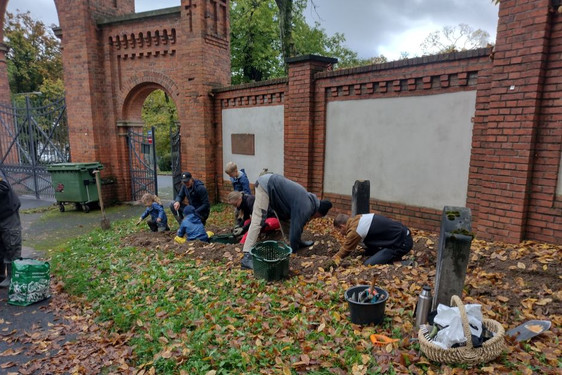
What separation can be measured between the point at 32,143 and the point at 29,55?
19788 mm

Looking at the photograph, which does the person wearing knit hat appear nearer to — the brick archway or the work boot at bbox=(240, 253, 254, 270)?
the work boot at bbox=(240, 253, 254, 270)

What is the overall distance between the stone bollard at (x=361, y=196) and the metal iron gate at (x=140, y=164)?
290 inches

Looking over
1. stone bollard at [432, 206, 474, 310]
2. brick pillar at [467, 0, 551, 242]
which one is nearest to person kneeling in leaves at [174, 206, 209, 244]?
stone bollard at [432, 206, 474, 310]

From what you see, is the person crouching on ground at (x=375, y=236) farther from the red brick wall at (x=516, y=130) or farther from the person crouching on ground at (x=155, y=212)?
the person crouching on ground at (x=155, y=212)

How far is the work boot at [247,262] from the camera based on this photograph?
5.32 m

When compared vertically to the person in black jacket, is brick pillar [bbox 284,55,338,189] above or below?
above

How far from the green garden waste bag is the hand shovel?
5.93 m

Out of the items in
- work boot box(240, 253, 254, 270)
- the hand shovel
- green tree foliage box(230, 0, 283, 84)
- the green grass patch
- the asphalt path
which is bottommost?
the asphalt path

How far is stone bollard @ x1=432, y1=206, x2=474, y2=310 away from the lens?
3.28 meters

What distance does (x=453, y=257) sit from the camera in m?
3.33

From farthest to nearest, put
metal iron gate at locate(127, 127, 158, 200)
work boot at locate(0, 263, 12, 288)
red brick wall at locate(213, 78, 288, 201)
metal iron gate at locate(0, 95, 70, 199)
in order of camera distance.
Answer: metal iron gate at locate(0, 95, 70, 199) → metal iron gate at locate(127, 127, 158, 200) → red brick wall at locate(213, 78, 288, 201) → work boot at locate(0, 263, 12, 288)

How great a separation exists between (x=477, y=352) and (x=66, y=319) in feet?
16.0

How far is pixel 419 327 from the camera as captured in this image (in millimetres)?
3398

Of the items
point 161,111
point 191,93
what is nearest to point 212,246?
point 191,93
